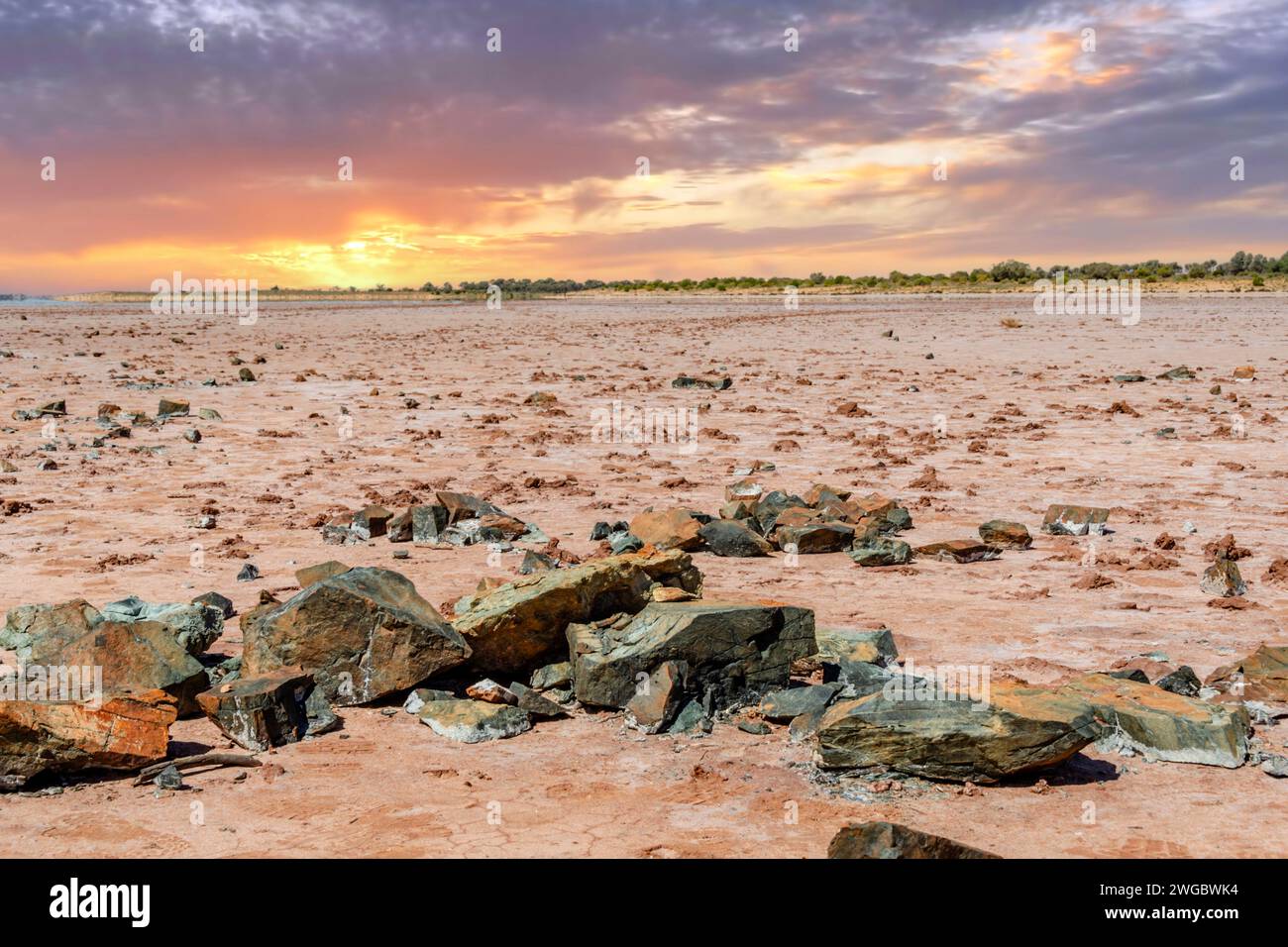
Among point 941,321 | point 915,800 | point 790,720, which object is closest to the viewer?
point 915,800

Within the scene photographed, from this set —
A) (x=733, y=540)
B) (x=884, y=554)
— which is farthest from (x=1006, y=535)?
(x=733, y=540)

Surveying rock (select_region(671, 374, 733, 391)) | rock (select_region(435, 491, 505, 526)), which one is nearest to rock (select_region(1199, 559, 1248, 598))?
rock (select_region(435, 491, 505, 526))

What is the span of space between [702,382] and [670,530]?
13.3m

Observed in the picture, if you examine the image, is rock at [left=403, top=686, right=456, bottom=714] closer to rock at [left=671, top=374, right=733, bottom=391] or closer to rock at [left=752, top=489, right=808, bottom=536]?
rock at [left=752, top=489, right=808, bottom=536]

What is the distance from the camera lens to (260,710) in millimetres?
5559

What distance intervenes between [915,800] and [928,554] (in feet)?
15.0

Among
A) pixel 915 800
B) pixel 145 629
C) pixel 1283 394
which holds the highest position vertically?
pixel 1283 394

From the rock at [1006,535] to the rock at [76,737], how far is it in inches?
272

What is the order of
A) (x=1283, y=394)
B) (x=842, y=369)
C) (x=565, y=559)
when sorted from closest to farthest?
(x=565, y=559), (x=1283, y=394), (x=842, y=369)

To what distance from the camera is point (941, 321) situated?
39.7 meters

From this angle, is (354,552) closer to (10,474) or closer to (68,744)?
(68,744)

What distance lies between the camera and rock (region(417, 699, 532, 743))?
5.73m

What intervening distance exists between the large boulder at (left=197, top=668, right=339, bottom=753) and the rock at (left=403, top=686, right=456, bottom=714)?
423 mm

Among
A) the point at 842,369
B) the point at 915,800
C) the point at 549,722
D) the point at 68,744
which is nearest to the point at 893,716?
the point at 915,800
